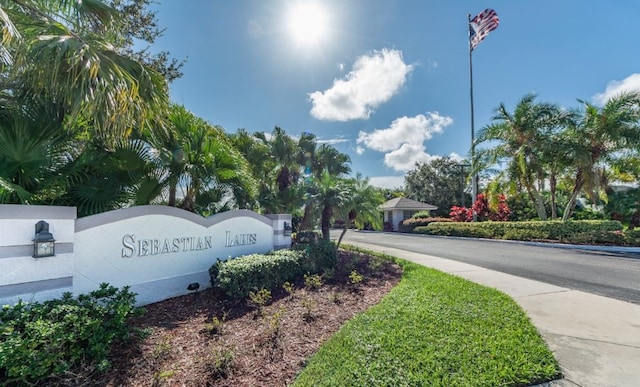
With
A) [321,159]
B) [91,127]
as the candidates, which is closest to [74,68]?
[91,127]

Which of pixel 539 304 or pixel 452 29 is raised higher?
pixel 452 29

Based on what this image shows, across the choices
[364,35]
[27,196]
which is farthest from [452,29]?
[27,196]

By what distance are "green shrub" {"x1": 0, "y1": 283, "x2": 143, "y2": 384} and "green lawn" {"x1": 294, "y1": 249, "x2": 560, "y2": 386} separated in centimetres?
207

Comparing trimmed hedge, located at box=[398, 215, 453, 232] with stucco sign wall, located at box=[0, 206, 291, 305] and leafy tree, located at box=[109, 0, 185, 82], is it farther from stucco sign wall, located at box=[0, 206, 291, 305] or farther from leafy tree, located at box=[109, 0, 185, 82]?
leafy tree, located at box=[109, 0, 185, 82]

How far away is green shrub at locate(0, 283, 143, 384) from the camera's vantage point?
2.44m

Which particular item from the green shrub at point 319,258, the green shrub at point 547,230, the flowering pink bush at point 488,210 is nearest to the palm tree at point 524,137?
the green shrub at point 547,230

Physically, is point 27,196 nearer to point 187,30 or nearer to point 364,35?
point 187,30

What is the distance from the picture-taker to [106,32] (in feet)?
16.4

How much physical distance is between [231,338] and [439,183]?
3768cm

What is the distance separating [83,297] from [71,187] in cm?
220

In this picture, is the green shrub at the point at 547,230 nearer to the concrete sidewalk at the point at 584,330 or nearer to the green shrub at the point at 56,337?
the concrete sidewalk at the point at 584,330

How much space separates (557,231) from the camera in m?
15.0

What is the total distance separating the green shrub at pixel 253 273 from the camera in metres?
5.04

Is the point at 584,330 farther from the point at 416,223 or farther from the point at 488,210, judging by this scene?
the point at 416,223
